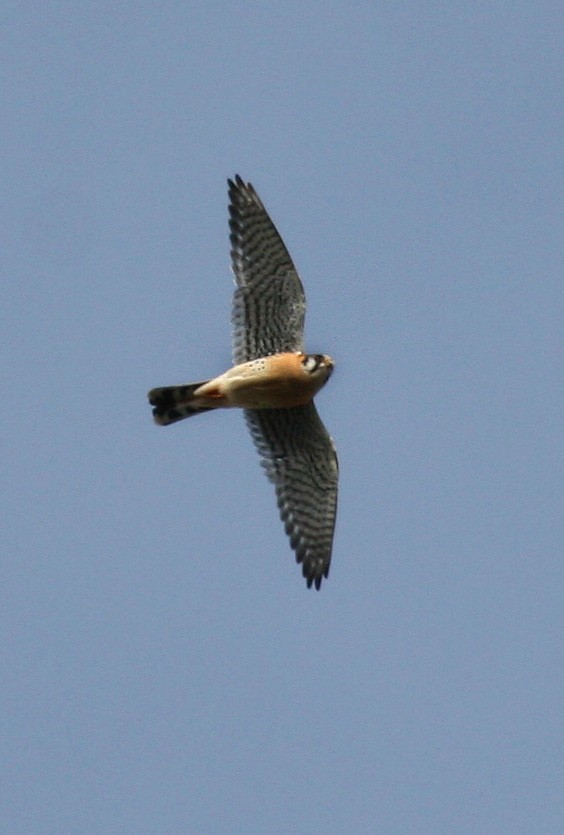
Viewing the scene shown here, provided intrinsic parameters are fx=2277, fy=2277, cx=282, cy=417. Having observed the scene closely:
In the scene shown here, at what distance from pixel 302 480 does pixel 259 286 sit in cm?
232

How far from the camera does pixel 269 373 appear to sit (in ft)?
78.3

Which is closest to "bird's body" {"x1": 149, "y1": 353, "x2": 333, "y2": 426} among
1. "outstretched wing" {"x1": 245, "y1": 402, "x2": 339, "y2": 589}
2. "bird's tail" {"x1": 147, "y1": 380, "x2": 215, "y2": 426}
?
"bird's tail" {"x1": 147, "y1": 380, "x2": 215, "y2": 426}

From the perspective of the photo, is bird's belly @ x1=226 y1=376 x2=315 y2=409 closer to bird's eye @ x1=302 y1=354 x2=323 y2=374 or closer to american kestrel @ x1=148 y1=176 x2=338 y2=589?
american kestrel @ x1=148 y1=176 x2=338 y2=589

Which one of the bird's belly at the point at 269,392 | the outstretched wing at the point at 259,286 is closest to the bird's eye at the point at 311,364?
the bird's belly at the point at 269,392

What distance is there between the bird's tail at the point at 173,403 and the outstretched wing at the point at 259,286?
665 millimetres

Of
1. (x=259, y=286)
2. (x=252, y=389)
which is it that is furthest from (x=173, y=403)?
(x=259, y=286)

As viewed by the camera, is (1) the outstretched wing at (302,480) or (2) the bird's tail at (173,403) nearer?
(2) the bird's tail at (173,403)

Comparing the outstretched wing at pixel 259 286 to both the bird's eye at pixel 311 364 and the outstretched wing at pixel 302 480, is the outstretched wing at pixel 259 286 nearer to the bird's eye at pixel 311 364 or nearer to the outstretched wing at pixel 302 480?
the bird's eye at pixel 311 364

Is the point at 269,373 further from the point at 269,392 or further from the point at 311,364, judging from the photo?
the point at 311,364

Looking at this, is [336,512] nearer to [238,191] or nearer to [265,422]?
[265,422]

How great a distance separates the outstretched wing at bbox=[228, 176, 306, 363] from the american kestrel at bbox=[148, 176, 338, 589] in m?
0.01

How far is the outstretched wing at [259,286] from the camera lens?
78.3 ft

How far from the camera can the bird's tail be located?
79.9ft

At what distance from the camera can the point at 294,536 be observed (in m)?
24.9
